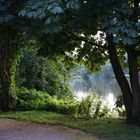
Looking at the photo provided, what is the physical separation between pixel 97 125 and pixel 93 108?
4441mm

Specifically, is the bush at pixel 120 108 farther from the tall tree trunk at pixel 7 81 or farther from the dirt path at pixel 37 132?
the tall tree trunk at pixel 7 81

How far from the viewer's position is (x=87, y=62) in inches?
567

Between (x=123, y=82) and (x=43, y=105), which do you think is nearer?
(x=123, y=82)

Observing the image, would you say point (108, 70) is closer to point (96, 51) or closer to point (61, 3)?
point (96, 51)

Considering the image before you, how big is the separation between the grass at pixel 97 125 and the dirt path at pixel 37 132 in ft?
1.67

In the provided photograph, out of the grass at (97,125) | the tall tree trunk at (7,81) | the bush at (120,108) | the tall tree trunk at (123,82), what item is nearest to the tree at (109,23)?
the tall tree trunk at (123,82)

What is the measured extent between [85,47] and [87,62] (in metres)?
1.05

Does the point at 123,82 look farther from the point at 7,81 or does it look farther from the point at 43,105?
the point at 7,81

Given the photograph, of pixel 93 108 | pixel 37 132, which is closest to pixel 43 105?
pixel 93 108

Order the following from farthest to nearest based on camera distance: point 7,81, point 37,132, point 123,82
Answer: point 7,81 < point 123,82 < point 37,132

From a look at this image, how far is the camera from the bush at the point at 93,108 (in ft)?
52.5

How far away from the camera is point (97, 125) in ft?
38.9

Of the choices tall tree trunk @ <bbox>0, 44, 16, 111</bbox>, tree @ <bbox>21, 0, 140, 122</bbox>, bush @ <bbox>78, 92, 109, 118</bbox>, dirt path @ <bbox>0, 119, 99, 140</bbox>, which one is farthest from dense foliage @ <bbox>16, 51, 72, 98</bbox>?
dirt path @ <bbox>0, 119, 99, 140</bbox>

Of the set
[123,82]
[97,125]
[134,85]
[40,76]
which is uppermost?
[40,76]
